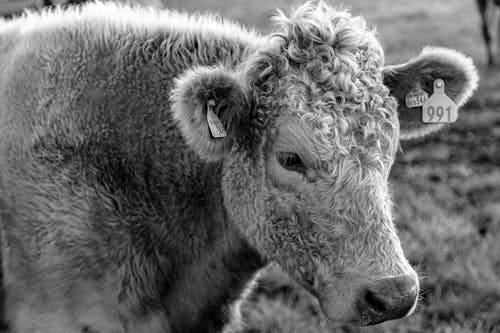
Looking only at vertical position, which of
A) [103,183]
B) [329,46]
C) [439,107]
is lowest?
[103,183]

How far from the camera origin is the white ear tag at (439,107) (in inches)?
152

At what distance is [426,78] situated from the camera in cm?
384

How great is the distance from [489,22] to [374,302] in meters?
11.8

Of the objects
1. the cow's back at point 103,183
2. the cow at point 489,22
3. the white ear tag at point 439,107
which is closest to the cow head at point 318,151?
the white ear tag at point 439,107

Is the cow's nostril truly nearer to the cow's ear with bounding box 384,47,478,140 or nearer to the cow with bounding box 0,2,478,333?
the cow with bounding box 0,2,478,333

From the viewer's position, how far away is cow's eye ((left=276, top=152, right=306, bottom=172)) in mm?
3348

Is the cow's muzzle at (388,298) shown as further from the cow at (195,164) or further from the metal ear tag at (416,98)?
the metal ear tag at (416,98)

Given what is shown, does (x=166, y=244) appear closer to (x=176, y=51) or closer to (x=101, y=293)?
(x=101, y=293)

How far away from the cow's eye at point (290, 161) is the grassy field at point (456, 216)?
87 centimetres

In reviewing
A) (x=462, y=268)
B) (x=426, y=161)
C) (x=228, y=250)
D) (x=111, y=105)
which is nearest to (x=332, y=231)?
(x=228, y=250)

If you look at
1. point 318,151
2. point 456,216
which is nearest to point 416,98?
point 318,151

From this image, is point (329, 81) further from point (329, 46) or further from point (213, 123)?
point (213, 123)

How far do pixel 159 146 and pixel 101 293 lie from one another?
83 cm

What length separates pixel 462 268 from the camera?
5457 millimetres
